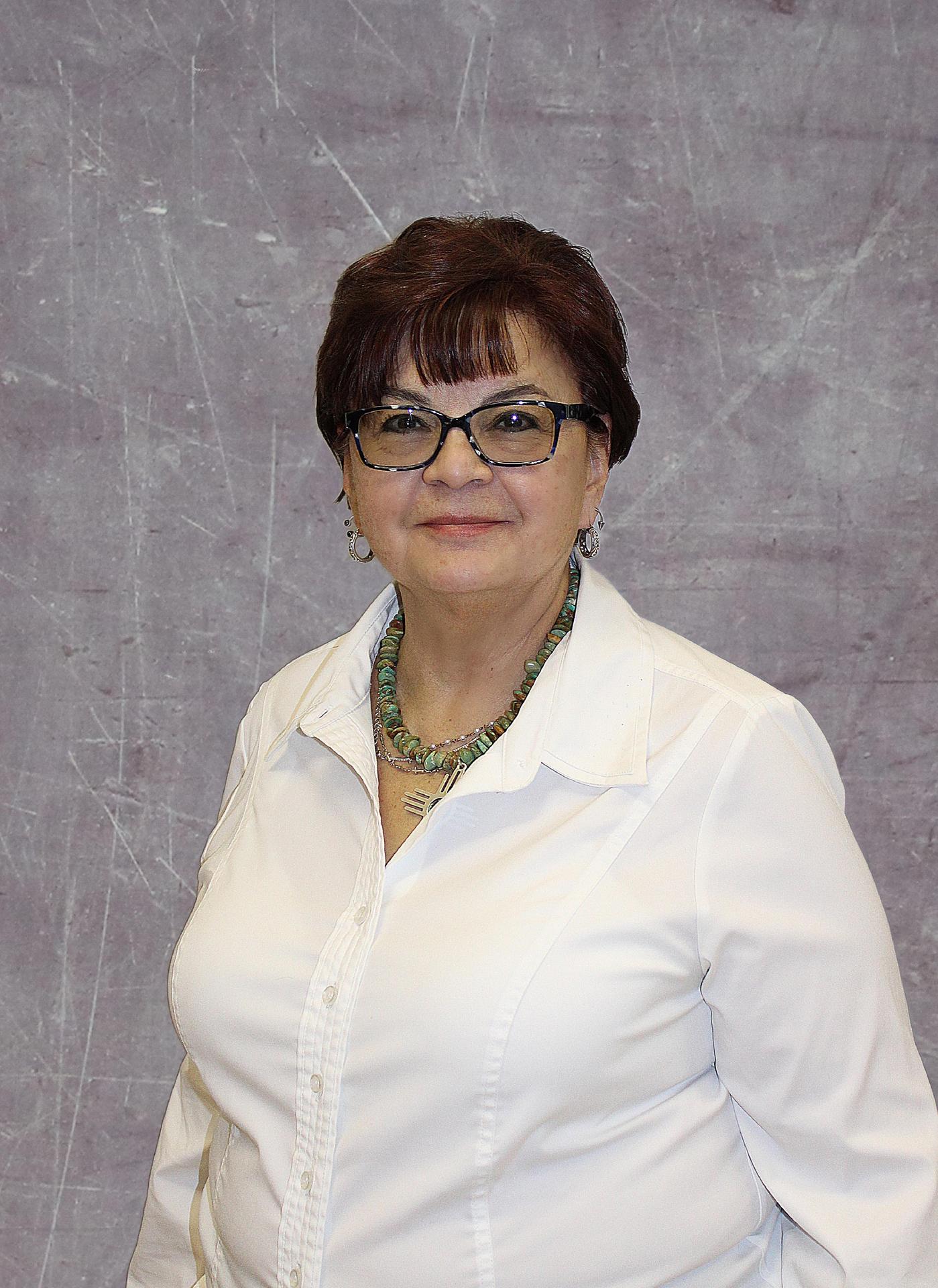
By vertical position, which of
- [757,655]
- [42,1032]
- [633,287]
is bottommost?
[42,1032]

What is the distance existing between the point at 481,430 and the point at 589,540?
27 cm

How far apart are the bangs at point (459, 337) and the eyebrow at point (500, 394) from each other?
16 millimetres

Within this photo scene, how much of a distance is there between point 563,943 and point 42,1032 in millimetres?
1326

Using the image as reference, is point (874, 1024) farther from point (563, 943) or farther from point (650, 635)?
point (650, 635)

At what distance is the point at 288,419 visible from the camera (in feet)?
6.41

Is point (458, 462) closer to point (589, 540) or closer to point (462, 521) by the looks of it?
point (462, 521)

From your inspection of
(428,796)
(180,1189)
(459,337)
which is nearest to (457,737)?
(428,796)

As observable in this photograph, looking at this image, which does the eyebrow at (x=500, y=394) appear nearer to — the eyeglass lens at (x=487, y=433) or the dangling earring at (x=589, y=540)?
the eyeglass lens at (x=487, y=433)

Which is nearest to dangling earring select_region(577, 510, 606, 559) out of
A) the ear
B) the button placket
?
the ear

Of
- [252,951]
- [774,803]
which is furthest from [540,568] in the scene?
[252,951]

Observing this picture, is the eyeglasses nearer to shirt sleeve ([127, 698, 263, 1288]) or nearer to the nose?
the nose

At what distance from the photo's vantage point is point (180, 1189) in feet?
4.90

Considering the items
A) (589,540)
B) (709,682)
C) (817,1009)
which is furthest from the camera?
(589,540)

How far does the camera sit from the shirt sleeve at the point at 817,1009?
107cm
